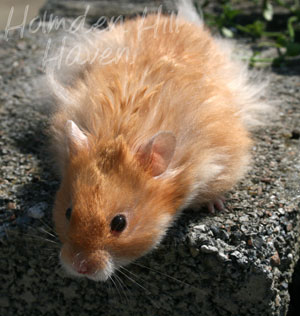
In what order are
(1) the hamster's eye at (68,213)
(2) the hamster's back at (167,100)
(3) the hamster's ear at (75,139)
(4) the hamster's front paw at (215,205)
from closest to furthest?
(1) the hamster's eye at (68,213) → (3) the hamster's ear at (75,139) → (2) the hamster's back at (167,100) → (4) the hamster's front paw at (215,205)

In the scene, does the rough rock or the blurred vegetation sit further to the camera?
the blurred vegetation

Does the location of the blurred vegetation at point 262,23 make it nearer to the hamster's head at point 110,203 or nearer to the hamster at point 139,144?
the hamster at point 139,144

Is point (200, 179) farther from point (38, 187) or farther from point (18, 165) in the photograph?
point (18, 165)

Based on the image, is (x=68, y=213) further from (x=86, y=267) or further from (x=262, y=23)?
(x=262, y=23)

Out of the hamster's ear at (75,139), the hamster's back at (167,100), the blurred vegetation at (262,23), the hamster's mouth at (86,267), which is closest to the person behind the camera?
the hamster's mouth at (86,267)

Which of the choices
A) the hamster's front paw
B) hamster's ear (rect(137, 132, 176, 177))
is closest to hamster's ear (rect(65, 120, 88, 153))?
hamster's ear (rect(137, 132, 176, 177))

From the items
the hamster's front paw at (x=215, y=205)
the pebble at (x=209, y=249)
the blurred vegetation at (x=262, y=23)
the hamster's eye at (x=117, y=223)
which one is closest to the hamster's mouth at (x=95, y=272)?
the hamster's eye at (x=117, y=223)

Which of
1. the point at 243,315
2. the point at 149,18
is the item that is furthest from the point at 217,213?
the point at 149,18

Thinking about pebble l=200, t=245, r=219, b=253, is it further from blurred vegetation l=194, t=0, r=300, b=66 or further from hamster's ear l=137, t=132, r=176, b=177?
blurred vegetation l=194, t=0, r=300, b=66

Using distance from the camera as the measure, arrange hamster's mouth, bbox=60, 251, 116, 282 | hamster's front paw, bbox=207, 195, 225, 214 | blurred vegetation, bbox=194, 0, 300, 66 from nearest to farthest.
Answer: hamster's mouth, bbox=60, 251, 116, 282, hamster's front paw, bbox=207, 195, 225, 214, blurred vegetation, bbox=194, 0, 300, 66
